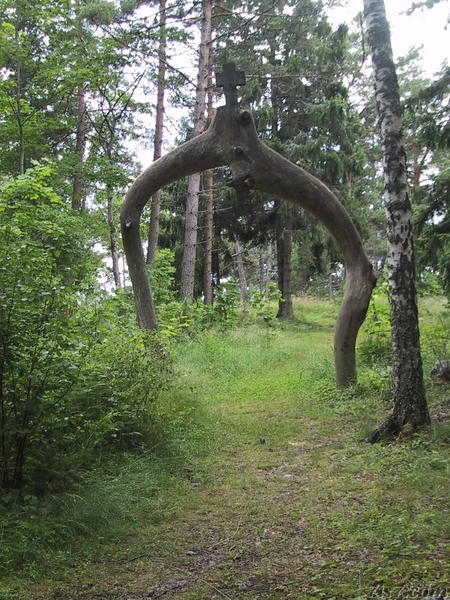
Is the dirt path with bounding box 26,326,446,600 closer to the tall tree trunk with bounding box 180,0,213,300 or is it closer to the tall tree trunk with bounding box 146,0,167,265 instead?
the tall tree trunk with bounding box 180,0,213,300

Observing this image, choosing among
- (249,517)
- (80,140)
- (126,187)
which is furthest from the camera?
(126,187)

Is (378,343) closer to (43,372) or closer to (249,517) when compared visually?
(249,517)

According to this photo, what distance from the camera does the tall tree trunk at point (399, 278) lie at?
5.43 meters

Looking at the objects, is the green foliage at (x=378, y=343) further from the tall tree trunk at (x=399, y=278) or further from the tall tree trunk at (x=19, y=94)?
the tall tree trunk at (x=19, y=94)

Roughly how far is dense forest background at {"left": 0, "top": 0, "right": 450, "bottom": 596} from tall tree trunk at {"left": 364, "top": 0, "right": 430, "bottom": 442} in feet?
3.65

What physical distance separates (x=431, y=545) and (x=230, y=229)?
63.9ft

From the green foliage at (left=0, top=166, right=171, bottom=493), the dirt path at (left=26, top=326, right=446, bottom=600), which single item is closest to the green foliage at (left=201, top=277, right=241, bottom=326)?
the dirt path at (left=26, top=326, right=446, bottom=600)

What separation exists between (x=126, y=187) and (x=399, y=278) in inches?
628

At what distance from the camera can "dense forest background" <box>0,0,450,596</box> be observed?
4.18m

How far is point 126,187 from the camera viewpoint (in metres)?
19.6

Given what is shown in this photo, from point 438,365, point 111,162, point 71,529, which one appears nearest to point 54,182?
point 111,162

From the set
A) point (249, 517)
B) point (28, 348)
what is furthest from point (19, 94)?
point (249, 517)

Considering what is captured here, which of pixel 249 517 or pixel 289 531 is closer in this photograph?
pixel 289 531

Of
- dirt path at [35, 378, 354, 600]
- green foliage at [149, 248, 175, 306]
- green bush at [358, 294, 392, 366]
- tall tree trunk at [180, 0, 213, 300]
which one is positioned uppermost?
tall tree trunk at [180, 0, 213, 300]
